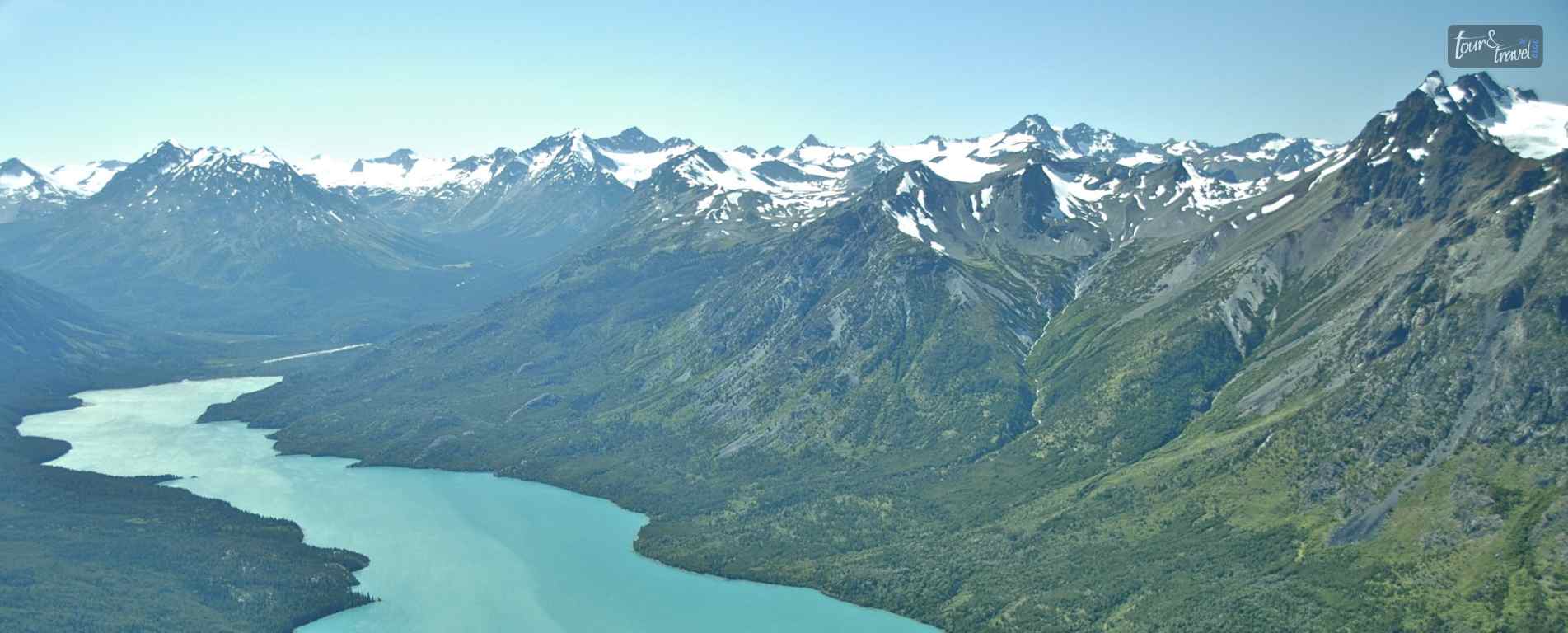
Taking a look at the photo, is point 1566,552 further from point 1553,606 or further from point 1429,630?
point 1429,630

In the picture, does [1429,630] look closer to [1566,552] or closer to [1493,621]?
[1493,621]

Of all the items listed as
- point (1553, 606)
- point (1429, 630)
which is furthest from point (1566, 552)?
point (1429, 630)

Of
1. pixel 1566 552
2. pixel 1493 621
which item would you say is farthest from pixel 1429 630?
pixel 1566 552
